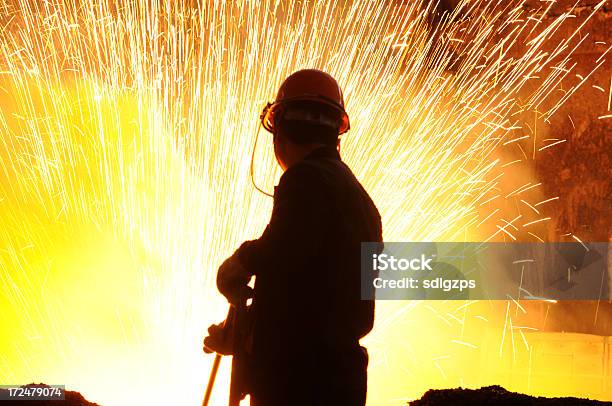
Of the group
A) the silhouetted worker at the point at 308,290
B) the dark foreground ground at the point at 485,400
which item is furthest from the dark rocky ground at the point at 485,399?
the silhouetted worker at the point at 308,290

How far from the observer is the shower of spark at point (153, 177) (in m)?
5.52

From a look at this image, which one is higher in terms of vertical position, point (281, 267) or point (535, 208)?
point (535, 208)

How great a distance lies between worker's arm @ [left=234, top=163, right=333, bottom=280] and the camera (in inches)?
74.6

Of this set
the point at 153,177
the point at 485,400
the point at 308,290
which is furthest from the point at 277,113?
the point at 153,177

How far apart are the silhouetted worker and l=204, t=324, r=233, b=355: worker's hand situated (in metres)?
0.16

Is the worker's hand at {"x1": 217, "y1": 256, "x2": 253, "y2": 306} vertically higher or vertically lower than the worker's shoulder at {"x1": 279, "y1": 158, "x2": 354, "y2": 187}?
lower

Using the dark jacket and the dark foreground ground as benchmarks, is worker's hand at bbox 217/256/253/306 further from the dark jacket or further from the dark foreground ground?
the dark foreground ground

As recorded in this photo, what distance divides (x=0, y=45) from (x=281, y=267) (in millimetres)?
5238

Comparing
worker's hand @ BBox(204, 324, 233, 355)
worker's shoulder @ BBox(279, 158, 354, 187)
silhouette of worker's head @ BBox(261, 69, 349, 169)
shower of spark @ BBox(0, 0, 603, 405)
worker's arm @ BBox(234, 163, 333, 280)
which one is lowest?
worker's hand @ BBox(204, 324, 233, 355)

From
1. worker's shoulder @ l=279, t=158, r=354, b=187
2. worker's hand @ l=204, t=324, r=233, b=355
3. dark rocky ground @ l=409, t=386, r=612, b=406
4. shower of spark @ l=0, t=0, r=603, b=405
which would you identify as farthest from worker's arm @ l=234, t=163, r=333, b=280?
shower of spark @ l=0, t=0, r=603, b=405

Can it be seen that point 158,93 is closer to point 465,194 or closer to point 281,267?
point 465,194

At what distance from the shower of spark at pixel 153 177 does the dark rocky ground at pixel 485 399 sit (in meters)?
Answer: 1.96

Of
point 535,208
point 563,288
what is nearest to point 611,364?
point 563,288

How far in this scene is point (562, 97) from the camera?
7.35 meters
